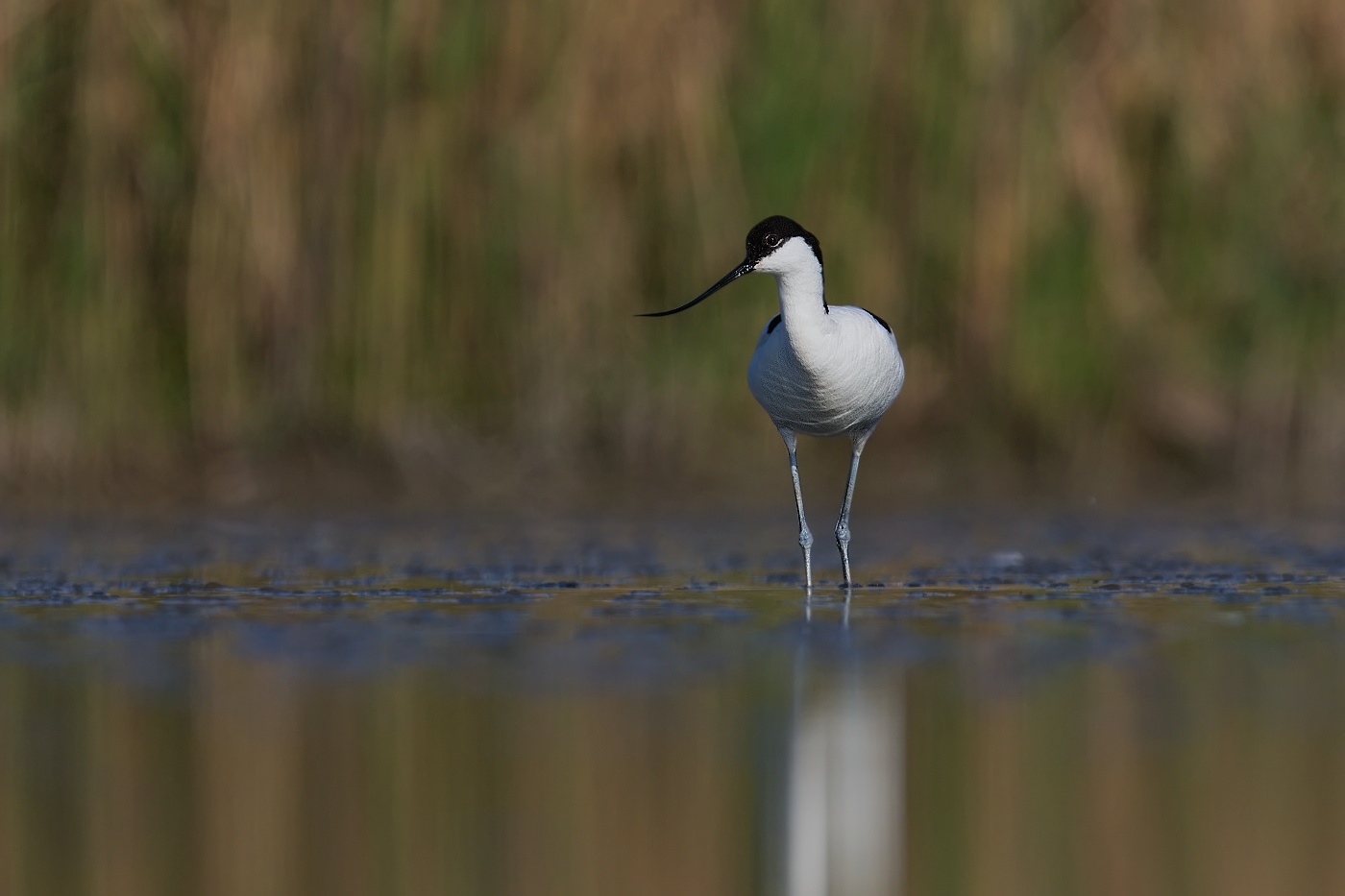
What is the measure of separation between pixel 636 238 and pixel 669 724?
446 centimetres

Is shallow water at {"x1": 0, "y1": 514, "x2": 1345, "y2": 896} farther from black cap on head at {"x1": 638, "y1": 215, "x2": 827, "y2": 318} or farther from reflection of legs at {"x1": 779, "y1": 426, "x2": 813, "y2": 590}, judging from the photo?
black cap on head at {"x1": 638, "y1": 215, "x2": 827, "y2": 318}

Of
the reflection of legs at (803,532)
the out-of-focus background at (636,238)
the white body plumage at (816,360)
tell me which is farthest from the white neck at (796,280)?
the out-of-focus background at (636,238)

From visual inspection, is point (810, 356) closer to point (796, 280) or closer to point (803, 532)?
point (796, 280)

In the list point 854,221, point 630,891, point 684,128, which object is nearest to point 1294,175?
point 854,221

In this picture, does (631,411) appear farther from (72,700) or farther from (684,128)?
(72,700)

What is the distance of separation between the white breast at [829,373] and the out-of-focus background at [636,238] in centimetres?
148

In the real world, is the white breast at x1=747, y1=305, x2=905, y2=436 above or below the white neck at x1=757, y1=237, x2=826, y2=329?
below

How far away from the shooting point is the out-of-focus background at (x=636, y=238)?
7.96 meters

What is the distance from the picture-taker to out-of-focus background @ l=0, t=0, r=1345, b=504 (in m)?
7.96

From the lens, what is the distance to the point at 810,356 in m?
6.28

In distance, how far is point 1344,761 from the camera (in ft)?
12.1

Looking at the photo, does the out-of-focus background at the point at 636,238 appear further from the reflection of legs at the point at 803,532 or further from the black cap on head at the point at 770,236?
the black cap on head at the point at 770,236

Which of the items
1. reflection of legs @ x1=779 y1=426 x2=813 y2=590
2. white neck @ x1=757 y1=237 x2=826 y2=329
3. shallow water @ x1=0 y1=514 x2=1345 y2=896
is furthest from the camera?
reflection of legs @ x1=779 y1=426 x2=813 y2=590

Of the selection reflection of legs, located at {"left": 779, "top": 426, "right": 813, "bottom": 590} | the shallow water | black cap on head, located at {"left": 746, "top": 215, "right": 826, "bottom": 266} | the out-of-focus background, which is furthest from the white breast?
the out-of-focus background
